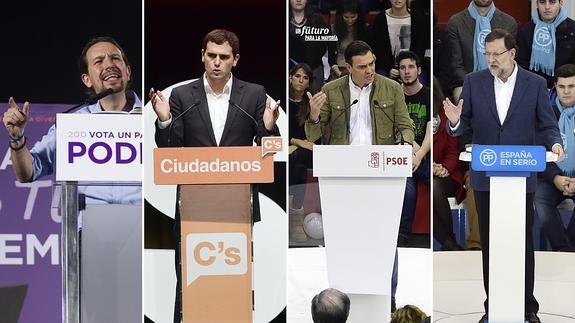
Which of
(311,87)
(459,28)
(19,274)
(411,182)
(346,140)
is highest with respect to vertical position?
(459,28)

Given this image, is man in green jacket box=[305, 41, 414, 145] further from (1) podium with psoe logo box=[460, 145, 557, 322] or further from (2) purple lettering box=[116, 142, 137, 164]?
(2) purple lettering box=[116, 142, 137, 164]

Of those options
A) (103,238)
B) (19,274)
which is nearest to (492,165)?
(103,238)

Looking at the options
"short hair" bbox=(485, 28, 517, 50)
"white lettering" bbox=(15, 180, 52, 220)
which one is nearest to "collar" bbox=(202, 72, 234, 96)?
"white lettering" bbox=(15, 180, 52, 220)

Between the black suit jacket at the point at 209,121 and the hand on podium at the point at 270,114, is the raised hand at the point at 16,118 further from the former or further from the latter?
the hand on podium at the point at 270,114

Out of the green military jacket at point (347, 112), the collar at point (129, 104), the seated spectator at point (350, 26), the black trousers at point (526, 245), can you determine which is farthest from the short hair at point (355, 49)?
the collar at point (129, 104)

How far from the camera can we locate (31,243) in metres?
4.30

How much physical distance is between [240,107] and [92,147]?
3.01ft

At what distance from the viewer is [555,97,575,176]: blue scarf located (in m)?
4.16

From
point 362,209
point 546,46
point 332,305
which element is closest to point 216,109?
point 362,209

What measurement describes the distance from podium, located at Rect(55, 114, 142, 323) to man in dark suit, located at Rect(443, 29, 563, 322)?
6.52 feet

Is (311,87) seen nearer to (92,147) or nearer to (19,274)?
(92,147)

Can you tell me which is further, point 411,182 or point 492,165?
point 411,182

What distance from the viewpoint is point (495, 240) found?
3957 millimetres

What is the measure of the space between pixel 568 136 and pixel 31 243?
3.35 m
